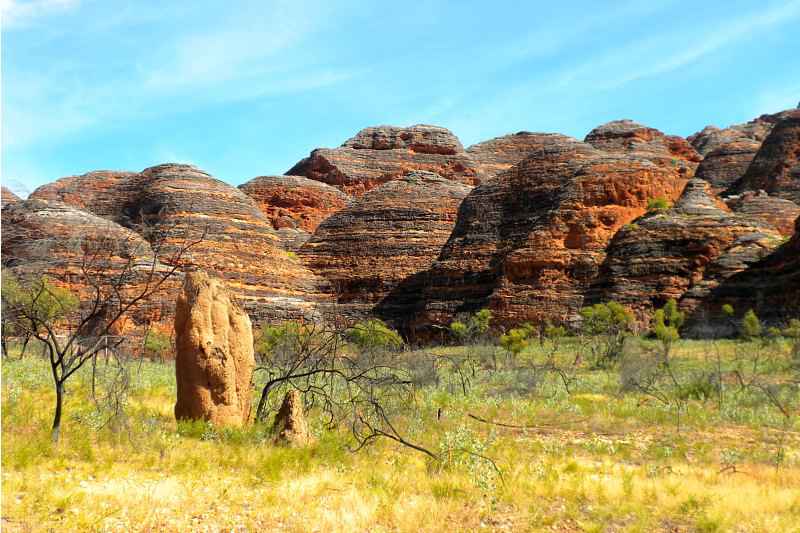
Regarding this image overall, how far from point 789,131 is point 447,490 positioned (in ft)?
179

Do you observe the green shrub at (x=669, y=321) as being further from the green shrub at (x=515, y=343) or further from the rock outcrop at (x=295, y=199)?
the rock outcrop at (x=295, y=199)

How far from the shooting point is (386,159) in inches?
2820

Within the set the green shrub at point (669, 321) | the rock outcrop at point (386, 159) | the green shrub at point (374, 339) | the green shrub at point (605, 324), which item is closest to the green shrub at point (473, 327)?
the green shrub at point (605, 324)

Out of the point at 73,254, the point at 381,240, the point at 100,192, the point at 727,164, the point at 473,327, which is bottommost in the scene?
the point at 473,327

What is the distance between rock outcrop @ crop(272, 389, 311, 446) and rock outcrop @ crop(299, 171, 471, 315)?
2990 centimetres

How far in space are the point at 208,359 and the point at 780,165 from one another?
5115 centimetres

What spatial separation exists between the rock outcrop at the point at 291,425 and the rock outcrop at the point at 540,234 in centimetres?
2354

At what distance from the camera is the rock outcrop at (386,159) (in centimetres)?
6912

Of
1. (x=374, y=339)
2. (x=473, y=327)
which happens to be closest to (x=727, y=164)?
(x=473, y=327)

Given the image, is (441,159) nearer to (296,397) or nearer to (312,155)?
(312,155)

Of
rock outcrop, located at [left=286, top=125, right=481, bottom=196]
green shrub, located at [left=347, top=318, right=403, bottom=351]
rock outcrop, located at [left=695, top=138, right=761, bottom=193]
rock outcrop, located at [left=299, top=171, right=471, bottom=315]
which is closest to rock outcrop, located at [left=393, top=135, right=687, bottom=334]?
rock outcrop, located at [left=299, top=171, right=471, bottom=315]

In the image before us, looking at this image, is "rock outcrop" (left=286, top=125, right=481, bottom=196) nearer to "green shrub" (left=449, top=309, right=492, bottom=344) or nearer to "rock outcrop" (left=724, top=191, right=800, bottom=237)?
"rock outcrop" (left=724, top=191, right=800, bottom=237)

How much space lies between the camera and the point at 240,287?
34.2 m

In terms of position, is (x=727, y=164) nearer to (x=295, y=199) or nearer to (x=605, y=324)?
(x=295, y=199)
